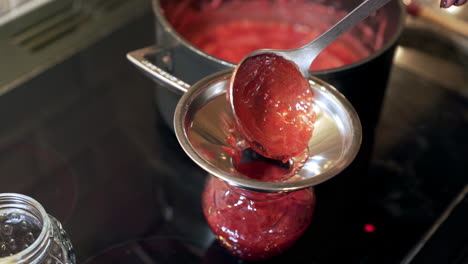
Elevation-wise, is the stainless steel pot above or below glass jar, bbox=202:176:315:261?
above

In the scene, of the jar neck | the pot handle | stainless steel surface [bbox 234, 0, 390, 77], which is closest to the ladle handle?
stainless steel surface [bbox 234, 0, 390, 77]

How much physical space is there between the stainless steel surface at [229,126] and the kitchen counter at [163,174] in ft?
0.44

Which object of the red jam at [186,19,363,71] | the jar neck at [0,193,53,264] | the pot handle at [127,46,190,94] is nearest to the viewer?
the jar neck at [0,193,53,264]

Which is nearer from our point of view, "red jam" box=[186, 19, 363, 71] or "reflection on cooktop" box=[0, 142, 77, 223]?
"reflection on cooktop" box=[0, 142, 77, 223]

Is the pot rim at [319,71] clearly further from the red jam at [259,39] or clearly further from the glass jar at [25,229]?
the glass jar at [25,229]

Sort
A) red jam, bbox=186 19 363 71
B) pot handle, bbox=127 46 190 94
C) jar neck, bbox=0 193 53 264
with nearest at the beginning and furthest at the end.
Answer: jar neck, bbox=0 193 53 264 → pot handle, bbox=127 46 190 94 → red jam, bbox=186 19 363 71

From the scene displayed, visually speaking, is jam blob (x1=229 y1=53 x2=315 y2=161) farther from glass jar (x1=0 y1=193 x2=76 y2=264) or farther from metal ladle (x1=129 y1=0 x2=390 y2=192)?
glass jar (x1=0 y1=193 x2=76 y2=264)

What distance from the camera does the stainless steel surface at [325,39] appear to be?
547 millimetres

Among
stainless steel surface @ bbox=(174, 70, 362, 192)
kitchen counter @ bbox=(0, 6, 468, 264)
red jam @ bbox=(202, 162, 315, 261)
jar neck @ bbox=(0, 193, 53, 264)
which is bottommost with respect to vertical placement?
kitchen counter @ bbox=(0, 6, 468, 264)

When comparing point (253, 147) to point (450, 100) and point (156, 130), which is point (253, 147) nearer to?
point (156, 130)

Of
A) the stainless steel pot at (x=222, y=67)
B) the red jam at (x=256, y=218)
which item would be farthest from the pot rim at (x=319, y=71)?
the red jam at (x=256, y=218)

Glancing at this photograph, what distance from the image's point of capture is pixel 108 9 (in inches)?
34.9

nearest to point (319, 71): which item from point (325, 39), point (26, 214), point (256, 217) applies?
point (325, 39)

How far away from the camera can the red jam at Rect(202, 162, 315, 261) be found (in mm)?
538
